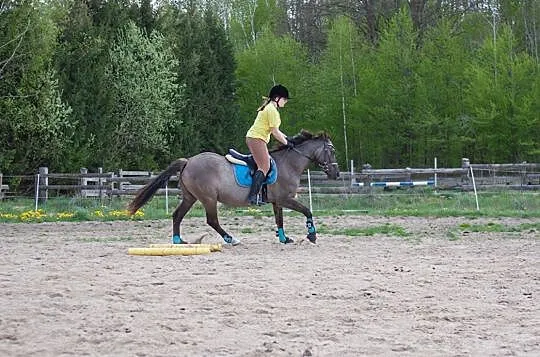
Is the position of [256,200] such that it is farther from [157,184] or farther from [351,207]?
[351,207]

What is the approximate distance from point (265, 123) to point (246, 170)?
0.78m

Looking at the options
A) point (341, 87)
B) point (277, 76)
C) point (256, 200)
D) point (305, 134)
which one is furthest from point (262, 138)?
point (277, 76)

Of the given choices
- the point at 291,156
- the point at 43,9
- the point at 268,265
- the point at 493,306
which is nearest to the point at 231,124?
the point at 43,9

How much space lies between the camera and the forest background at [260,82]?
99.7 ft

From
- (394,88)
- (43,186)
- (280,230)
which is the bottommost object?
(280,230)

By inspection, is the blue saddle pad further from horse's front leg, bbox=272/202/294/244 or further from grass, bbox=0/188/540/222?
grass, bbox=0/188/540/222

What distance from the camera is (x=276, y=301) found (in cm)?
691

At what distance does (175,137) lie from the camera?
1486 inches

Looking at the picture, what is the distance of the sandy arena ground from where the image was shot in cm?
533

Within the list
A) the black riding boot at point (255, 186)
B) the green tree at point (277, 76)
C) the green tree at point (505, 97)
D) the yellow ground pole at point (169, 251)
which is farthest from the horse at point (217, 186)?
the green tree at point (277, 76)

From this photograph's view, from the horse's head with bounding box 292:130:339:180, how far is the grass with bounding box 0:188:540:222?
249 inches

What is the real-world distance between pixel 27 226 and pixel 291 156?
22.7 feet

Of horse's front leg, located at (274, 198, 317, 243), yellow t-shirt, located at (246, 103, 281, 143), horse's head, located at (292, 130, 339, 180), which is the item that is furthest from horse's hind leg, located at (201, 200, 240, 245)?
horse's head, located at (292, 130, 339, 180)

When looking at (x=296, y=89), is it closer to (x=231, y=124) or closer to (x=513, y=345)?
(x=231, y=124)
